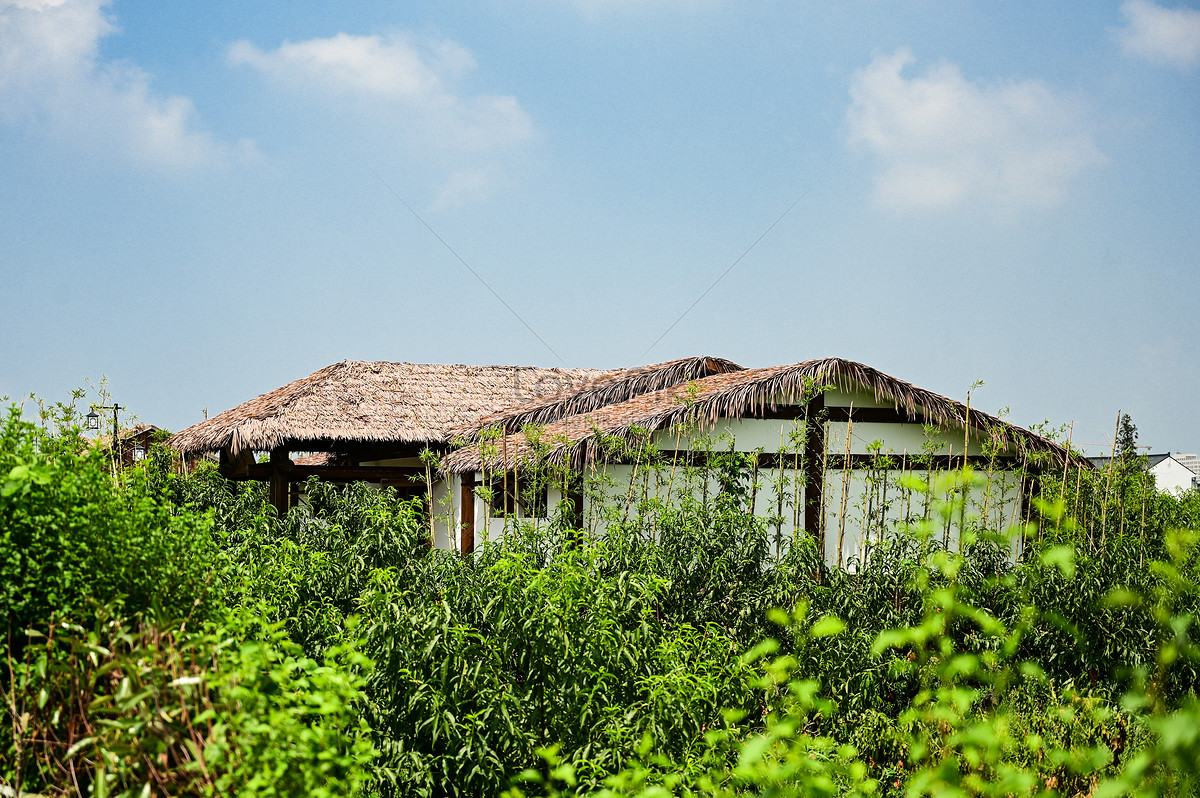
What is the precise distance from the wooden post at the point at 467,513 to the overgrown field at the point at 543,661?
402 centimetres

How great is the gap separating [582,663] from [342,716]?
1.49 m

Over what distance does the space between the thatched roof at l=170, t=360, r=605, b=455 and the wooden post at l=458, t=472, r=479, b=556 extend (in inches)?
98.5

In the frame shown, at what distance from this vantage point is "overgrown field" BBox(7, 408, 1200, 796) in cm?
202

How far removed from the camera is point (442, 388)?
1612cm

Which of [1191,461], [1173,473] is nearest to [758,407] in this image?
[1173,473]

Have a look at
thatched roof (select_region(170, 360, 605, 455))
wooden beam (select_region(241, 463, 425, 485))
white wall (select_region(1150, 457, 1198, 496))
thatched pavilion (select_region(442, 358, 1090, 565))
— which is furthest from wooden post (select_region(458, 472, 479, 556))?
white wall (select_region(1150, 457, 1198, 496))

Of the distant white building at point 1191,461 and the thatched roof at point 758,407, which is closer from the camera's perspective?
the thatched roof at point 758,407

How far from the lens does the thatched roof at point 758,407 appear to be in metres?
9.43

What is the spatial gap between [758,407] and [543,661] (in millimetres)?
6464

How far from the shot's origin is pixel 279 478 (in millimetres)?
13773

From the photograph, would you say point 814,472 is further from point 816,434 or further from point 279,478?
point 279,478

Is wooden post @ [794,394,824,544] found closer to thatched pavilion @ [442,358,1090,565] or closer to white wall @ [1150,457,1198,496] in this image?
thatched pavilion @ [442,358,1090,565]

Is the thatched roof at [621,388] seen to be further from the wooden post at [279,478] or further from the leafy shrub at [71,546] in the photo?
the leafy shrub at [71,546]

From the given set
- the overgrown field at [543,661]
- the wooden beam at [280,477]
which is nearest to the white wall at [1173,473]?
the overgrown field at [543,661]
